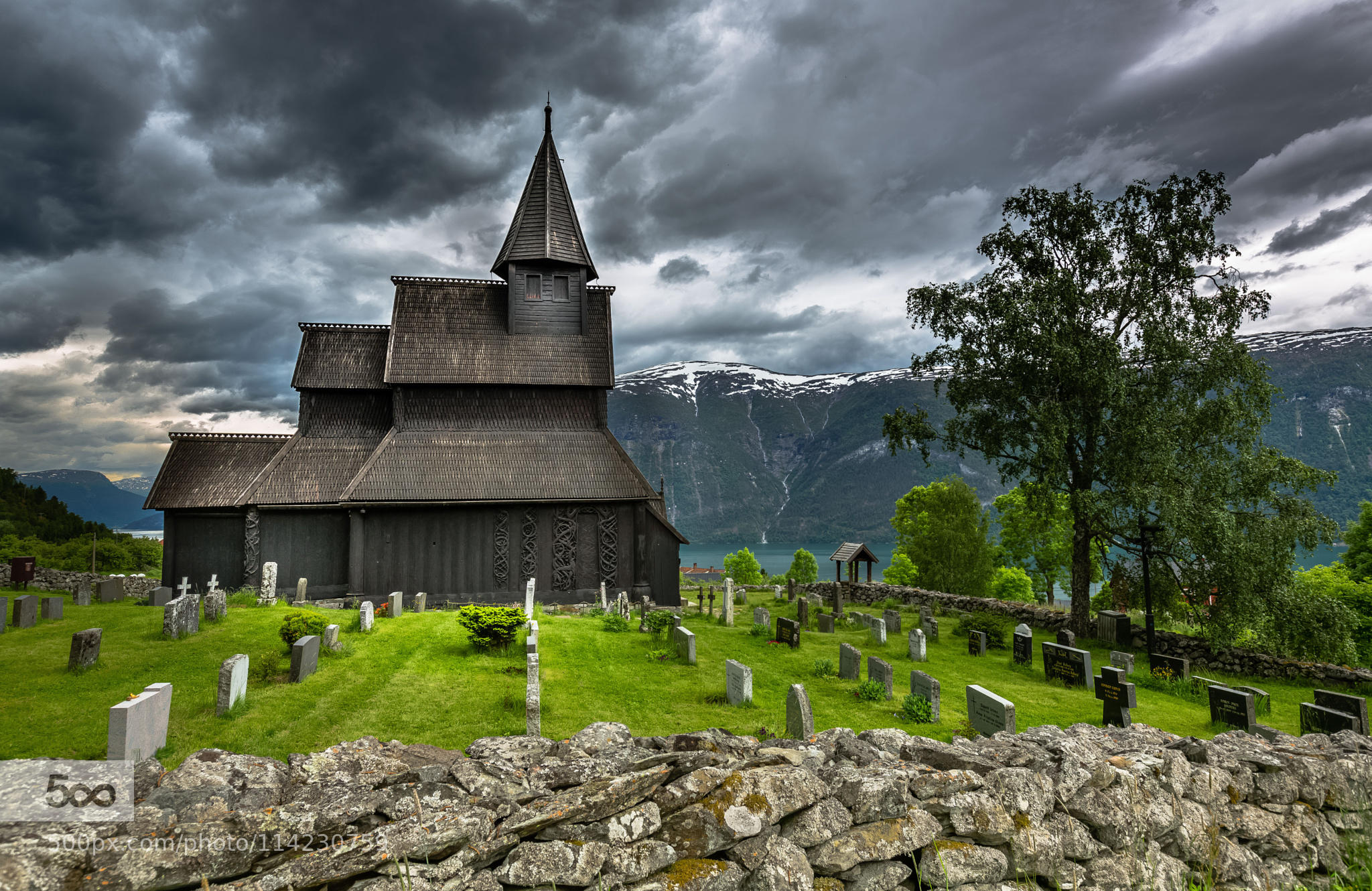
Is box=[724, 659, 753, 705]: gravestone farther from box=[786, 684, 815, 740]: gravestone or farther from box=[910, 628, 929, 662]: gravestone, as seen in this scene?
box=[910, 628, 929, 662]: gravestone

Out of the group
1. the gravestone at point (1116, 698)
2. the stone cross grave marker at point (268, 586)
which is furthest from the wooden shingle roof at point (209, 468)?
the gravestone at point (1116, 698)

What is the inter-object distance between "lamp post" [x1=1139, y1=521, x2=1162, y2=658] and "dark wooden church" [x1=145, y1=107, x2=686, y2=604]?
14066mm

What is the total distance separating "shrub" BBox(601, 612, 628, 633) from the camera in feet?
51.7

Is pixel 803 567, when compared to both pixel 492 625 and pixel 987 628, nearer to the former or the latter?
pixel 987 628

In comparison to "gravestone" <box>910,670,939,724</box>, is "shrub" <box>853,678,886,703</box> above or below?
below

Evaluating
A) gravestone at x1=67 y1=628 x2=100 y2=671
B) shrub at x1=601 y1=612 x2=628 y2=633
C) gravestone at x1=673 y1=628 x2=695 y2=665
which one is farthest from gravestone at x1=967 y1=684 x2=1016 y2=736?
gravestone at x1=67 y1=628 x2=100 y2=671

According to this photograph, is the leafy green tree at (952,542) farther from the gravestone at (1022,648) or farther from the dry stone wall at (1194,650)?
the gravestone at (1022,648)

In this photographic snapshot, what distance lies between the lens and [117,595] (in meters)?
19.0

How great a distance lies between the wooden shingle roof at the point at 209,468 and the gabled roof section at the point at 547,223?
1105 centimetres

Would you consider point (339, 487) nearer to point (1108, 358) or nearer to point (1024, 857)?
point (1024, 857)

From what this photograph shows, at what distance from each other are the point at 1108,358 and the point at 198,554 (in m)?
28.6

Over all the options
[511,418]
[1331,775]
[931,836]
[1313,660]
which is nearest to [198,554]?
[511,418]

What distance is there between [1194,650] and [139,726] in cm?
2228

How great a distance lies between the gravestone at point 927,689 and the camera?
9.81 m
